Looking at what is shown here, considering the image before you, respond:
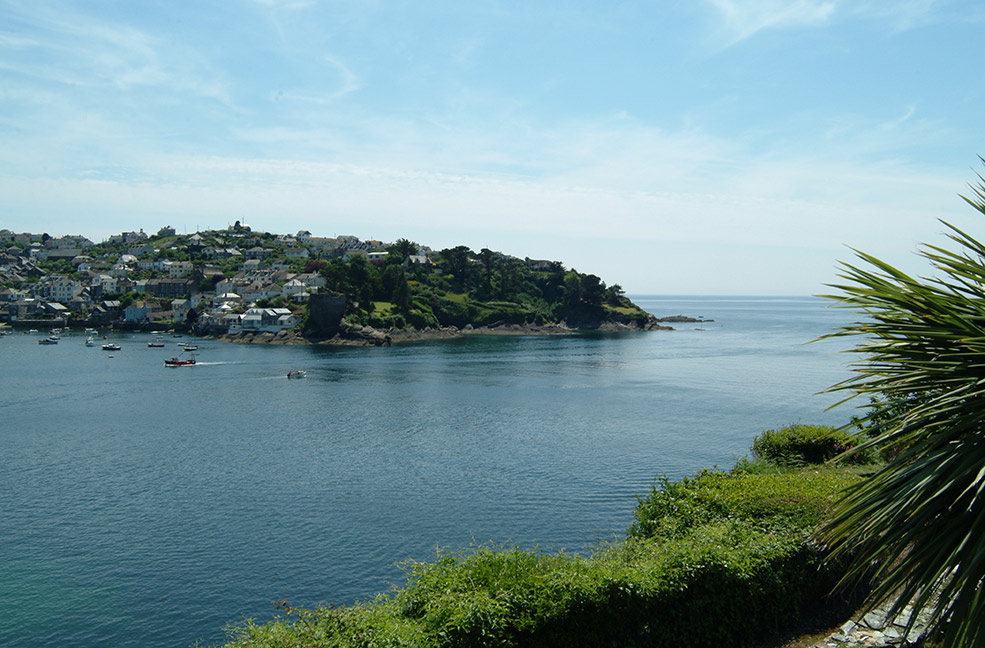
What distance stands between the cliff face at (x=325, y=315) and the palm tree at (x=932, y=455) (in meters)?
124

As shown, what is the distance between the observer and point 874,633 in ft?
38.0

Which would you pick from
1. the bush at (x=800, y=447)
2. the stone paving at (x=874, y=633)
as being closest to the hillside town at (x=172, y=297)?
the bush at (x=800, y=447)

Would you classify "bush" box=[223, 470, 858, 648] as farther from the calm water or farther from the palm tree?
the calm water

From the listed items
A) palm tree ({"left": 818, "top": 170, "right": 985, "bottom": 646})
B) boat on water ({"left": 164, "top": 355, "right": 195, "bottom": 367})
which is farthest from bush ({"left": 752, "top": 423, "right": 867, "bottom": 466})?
boat on water ({"left": 164, "top": 355, "right": 195, "bottom": 367})

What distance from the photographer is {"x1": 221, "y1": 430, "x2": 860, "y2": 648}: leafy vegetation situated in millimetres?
11648

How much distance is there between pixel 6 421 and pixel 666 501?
2287 inches

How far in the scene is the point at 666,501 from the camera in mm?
17609

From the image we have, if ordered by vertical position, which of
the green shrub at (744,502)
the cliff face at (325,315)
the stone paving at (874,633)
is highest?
the cliff face at (325,315)

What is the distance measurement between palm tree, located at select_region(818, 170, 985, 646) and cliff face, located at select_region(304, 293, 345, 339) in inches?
4893

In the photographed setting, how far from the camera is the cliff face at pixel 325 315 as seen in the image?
126 meters

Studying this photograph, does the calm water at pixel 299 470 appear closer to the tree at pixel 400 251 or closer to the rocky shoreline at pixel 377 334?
the rocky shoreline at pixel 377 334

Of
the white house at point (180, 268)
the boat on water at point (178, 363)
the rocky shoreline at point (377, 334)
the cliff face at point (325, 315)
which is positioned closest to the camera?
the boat on water at point (178, 363)

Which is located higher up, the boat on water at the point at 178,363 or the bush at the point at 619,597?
the bush at the point at 619,597

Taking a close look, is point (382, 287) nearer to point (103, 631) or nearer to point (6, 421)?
point (6, 421)
